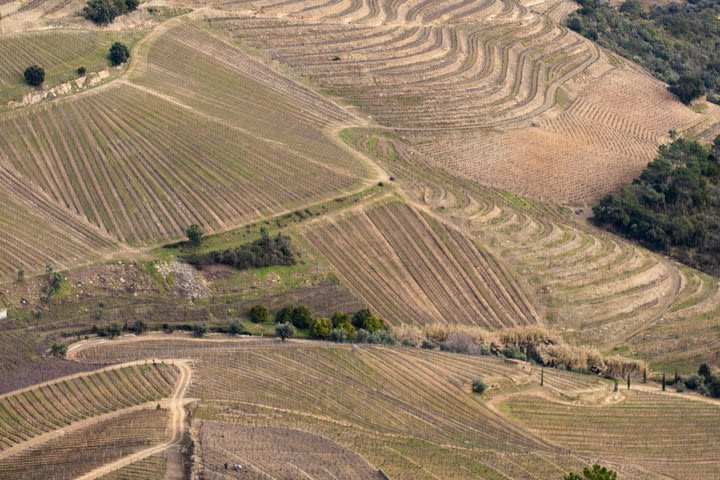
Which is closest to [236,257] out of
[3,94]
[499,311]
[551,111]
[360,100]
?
[499,311]

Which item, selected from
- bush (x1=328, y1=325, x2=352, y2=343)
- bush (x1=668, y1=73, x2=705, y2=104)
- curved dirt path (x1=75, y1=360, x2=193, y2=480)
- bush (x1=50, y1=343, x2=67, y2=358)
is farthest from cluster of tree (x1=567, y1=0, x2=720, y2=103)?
bush (x1=50, y1=343, x2=67, y2=358)

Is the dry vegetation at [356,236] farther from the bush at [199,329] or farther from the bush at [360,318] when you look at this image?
the bush at [360,318]

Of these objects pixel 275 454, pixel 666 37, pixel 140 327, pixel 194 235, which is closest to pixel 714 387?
pixel 275 454

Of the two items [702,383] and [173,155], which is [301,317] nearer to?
[173,155]

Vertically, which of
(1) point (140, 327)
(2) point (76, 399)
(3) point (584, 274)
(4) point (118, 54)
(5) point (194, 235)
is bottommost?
(3) point (584, 274)

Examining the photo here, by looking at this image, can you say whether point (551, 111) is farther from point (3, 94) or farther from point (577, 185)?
point (3, 94)

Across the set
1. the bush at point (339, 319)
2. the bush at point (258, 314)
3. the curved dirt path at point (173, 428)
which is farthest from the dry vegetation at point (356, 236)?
the bush at point (339, 319)

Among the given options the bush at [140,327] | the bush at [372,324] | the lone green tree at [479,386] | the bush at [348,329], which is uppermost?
the bush at [140,327]
